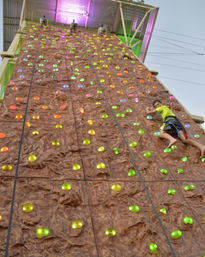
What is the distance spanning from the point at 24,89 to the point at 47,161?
5.93 feet

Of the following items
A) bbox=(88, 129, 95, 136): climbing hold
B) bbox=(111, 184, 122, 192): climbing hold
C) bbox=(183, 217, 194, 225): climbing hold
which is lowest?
bbox=(183, 217, 194, 225): climbing hold

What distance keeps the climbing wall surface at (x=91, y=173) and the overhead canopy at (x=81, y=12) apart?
5168 millimetres

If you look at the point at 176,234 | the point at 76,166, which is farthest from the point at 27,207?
the point at 176,234

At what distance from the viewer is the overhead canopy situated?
8.58m

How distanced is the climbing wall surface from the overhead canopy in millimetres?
5168

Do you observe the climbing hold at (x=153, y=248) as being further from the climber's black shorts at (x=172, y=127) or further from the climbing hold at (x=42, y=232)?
the climber's black shorts at (x=172, y=127)

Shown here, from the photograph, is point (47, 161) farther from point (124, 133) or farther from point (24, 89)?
point (24, 89)

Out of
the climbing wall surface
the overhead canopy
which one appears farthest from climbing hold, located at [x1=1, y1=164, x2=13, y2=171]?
the overhead canopy

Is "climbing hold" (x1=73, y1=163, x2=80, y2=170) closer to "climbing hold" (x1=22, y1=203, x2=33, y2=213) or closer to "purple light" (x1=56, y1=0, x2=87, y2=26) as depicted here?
"climbing hold" (x1=22, y1=203, x2=33, y2=213)

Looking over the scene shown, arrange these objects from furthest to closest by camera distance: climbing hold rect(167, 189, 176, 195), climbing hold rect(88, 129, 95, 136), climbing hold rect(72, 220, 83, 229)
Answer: climbing hold rect(88, 129, 95, 136) → climbing hold rect(167, 189, 176, 195) → climbing hold rect(72, 220, 83, 229)

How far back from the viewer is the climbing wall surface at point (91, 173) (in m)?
1.91

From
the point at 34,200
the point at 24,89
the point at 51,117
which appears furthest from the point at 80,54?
the point at 34,200

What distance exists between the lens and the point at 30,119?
3191mm

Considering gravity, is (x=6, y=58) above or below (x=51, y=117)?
above
